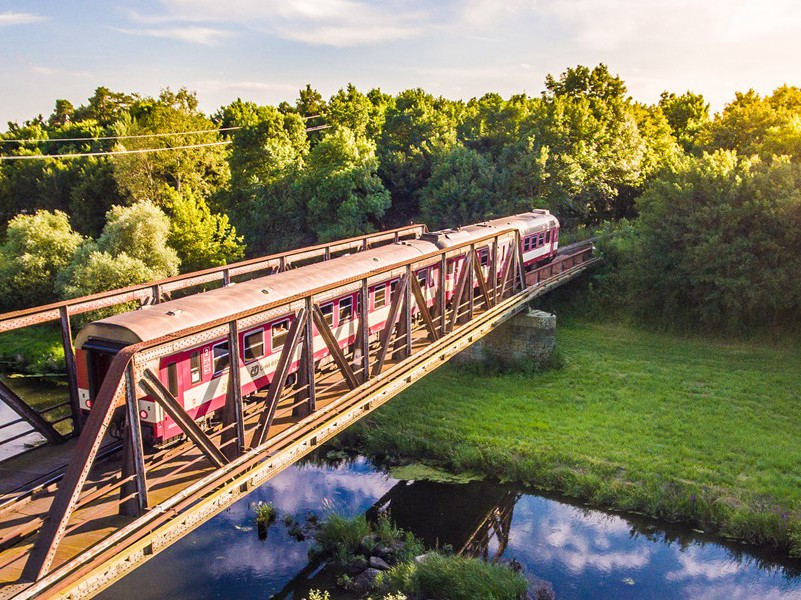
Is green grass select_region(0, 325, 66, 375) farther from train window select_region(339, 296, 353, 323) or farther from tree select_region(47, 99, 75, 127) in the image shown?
tree select_region(47, 99, 75, 127)

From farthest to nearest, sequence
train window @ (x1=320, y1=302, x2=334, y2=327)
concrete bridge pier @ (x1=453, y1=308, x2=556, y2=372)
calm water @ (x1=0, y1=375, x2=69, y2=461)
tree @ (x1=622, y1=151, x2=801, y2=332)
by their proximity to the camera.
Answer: tree @ (x1=622, y1=151, x2=801, y2=332)
concrete bridge pier @ (x1=453, y1=308, x2=556, y2=372)
calm water @ (x1=0, y1=375, x2=69, y2=461)
train window @ (x1=320, y1=302, x2=334, y2=327)

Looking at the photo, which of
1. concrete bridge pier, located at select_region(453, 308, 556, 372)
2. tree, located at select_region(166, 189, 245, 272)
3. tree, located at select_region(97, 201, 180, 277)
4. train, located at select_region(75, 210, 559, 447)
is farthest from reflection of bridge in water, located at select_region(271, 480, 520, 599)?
tree, located at select_region(166, 189, 245, 272)

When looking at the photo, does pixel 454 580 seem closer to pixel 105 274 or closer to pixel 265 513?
pixel 265 513

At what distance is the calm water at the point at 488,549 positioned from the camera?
16.0 m

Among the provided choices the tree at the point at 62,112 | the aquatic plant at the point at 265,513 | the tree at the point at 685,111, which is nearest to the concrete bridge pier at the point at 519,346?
the aquatic plant at the point at 265,513

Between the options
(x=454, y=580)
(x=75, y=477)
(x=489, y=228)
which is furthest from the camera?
(x=489, y=228)

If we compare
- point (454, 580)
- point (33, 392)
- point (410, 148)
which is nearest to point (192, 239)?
point (33, 392)

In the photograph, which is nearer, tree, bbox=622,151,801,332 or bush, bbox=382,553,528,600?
bush, bbox=382,553,528,600

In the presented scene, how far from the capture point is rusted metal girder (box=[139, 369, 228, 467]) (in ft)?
30.5

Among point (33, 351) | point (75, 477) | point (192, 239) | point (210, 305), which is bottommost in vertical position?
point (33, 351)

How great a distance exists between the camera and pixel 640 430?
22.8m

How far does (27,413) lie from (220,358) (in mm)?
4030

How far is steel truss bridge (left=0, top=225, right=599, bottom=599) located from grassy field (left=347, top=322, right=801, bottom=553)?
574cm

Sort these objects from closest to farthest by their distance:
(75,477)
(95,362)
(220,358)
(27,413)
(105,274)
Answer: (75,477)
(27,413)
(95,362)
(220,358)
(105,274)
